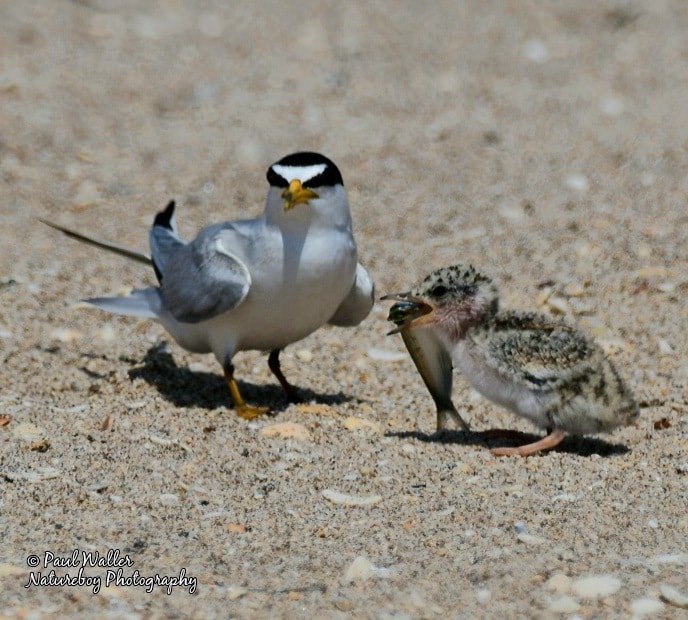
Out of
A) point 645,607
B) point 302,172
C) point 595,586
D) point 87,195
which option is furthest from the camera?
point 87,195

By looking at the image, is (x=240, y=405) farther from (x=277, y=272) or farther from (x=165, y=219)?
(x=165, y=219)

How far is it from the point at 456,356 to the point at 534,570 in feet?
4.55

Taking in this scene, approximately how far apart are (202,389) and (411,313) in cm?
130

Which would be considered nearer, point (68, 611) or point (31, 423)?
point (68, 611)

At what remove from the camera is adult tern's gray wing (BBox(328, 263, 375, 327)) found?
215 inches

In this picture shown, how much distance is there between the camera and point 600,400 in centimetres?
457

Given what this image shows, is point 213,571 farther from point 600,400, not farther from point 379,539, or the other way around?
point 600,400

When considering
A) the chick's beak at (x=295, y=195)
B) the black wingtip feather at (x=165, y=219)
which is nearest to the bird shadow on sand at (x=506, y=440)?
the chick's beak at (x=295, y=195)

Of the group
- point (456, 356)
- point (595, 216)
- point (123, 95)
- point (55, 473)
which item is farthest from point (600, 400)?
point (123, 95)

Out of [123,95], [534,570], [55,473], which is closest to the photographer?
[534,570]

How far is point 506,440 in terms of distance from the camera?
16.0ft

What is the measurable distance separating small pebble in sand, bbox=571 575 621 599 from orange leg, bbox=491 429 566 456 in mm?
1129

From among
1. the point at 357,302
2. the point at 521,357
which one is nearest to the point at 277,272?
the point at 357,302

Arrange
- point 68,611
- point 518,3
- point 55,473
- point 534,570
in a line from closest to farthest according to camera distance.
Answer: point 68,611, point 534,570, point 55,473, point 518,3
